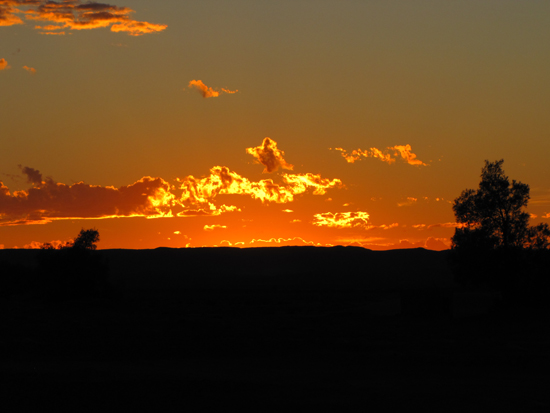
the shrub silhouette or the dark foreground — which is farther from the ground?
the shrub silhouette

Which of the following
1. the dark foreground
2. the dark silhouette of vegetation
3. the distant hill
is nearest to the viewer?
the dark foreground

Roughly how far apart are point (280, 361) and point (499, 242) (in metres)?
19.2

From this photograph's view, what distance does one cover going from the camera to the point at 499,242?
114 feet

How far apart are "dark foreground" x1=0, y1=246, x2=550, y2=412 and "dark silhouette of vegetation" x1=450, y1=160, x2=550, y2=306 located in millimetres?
1988

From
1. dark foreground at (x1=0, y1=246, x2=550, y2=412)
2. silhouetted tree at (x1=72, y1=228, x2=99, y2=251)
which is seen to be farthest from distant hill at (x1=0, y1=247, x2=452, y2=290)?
dark foreground at (x1=0, y1=246, x2=550, y2=412)

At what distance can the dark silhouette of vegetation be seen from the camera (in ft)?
110

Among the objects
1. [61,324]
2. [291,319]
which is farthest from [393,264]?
[61,324]

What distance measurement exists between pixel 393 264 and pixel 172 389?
134 meters

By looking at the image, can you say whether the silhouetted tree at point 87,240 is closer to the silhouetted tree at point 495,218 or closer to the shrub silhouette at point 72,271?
the shrub silhouette at point 72,271

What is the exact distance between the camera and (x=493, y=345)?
24109 millimetres

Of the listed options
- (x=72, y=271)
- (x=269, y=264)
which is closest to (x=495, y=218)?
(x=72, y=271)

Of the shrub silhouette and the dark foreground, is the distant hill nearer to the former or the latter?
the shrub silhouette

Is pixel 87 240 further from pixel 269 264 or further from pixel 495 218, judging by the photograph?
pixel 269 264

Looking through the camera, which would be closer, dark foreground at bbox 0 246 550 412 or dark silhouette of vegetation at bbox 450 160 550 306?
dark foreground at bbox 0 246 550 412
